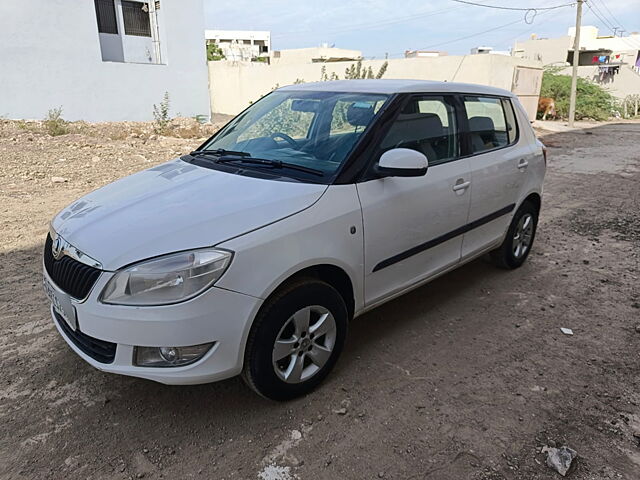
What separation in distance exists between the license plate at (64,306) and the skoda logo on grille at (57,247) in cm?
18

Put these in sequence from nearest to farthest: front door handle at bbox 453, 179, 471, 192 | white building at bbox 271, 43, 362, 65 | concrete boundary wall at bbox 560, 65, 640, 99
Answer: front door handle at bbox 453, 179, 471, 192
concrete boundary wall at bbox 560, 65, 640, 99
white building at bbox 271, 43, 362, 65

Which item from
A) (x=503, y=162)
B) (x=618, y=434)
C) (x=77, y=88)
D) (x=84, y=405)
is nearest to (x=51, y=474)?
(x=84, y=405)

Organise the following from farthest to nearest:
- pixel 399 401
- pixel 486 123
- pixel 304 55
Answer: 1. pixel 304 55
2. pixel 486 123
3. pixel 399 401

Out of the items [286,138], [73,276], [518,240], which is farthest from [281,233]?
[518,240]

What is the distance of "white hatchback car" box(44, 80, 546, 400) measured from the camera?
2.29 m

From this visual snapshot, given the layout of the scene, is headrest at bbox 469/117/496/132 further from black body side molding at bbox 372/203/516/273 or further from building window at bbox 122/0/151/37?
building window at bbox 122/0/151/37

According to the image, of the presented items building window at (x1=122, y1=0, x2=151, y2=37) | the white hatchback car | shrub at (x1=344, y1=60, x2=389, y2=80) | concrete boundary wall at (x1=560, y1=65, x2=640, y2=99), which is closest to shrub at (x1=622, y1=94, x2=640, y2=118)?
concrete boundary wall at (x1=560, y1=65, x2=640, y2=99)

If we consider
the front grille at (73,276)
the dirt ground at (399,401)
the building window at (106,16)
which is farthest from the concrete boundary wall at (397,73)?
the front grille at (73,276)

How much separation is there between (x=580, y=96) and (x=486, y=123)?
2662 cm

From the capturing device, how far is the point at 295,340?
2664 millimetres

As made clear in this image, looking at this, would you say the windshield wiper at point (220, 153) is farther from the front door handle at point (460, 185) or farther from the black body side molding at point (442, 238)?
the front door handle at point (460, 185)

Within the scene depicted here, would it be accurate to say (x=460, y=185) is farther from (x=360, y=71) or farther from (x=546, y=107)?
(x=546, y=107)

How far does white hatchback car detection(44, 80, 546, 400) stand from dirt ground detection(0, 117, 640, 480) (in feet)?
1.19

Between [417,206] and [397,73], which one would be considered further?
[397,73]
